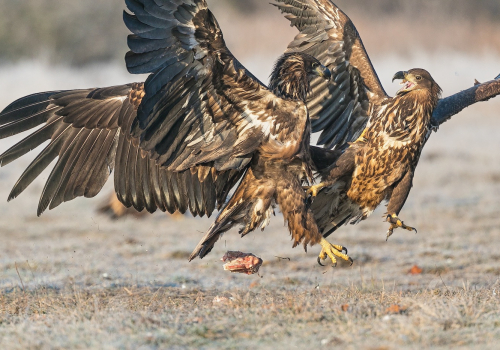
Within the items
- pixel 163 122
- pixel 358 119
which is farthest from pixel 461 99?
pixel 163 122

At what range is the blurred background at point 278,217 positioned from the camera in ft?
31.0

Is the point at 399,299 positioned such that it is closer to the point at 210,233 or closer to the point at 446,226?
the point at 210,233

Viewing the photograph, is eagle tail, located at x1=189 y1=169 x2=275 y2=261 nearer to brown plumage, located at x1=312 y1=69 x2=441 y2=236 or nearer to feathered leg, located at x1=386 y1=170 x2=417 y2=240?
brown plumage, located at x1=312 y1=69 x2=441 y2=236

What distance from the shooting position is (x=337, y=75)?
26.5 feet

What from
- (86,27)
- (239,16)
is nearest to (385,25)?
(239,16)

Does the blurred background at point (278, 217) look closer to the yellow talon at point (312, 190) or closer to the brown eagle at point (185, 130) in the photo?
the brown eagle at point (185, 130)

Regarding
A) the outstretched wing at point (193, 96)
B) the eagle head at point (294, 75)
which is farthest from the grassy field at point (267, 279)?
the eagle head at point (294, 75)

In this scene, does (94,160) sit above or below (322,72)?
below

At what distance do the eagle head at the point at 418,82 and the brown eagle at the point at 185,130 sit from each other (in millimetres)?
904

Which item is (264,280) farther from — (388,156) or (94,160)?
(94,160)

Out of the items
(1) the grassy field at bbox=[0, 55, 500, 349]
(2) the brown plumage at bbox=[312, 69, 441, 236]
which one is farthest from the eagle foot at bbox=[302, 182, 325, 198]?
(1) the grassy field at bbox=[0, 55, 500, 349]

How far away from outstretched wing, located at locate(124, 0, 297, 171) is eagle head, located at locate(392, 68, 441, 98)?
1.43 m

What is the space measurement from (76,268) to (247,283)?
2087mm

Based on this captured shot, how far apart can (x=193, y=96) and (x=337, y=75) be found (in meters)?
2.46
